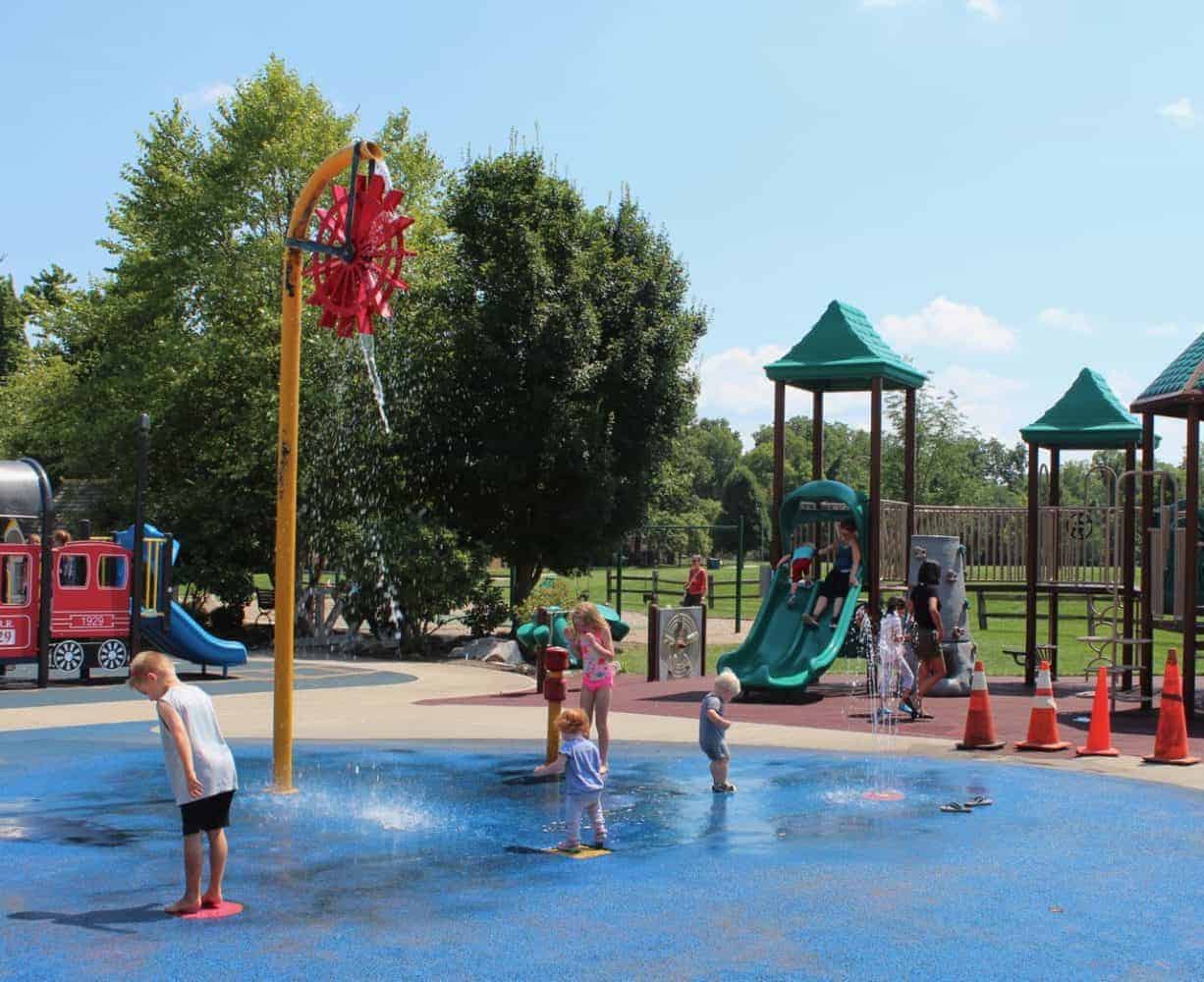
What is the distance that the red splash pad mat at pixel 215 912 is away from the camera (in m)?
7.17

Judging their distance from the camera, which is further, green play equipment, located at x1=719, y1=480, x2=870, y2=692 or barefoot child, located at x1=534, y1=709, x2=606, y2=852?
green play equipment, located at x1=719, y1=480, x2=870, y2=692

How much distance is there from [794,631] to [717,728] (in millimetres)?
9496

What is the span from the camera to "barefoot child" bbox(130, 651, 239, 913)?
7.17 meters

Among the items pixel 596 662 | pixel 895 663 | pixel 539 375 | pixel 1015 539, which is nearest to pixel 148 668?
pixel 596 662

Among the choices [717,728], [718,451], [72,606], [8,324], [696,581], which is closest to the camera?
A: [717,728]

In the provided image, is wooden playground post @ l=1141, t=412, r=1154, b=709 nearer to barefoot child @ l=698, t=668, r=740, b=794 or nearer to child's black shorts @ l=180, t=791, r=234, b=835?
barefoot child @ l=698, t=668, r=740, b=794

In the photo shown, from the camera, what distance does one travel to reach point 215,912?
286 inches

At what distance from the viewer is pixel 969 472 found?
64.1m

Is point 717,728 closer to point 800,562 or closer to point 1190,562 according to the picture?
point 1190,562

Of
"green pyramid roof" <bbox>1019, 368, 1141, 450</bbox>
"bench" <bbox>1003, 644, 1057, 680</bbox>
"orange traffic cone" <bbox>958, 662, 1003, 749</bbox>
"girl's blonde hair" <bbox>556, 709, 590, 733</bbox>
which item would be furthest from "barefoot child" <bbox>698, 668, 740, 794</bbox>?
"green pyramid roof" <bbox>1019, 368, 1141, 450</bbox>

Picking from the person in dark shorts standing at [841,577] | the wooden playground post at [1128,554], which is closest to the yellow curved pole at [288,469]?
the person in dark shorts standing at [841,577]

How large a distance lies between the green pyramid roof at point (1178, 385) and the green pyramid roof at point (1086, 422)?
20.5ft

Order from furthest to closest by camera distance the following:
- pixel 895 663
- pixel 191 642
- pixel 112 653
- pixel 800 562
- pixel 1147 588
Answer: pixel 191 642, pixel 800 562, pixel 112 653, pixel 1147 588, pixel 895 663

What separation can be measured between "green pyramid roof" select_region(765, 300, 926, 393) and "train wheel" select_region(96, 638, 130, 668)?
1111cm
